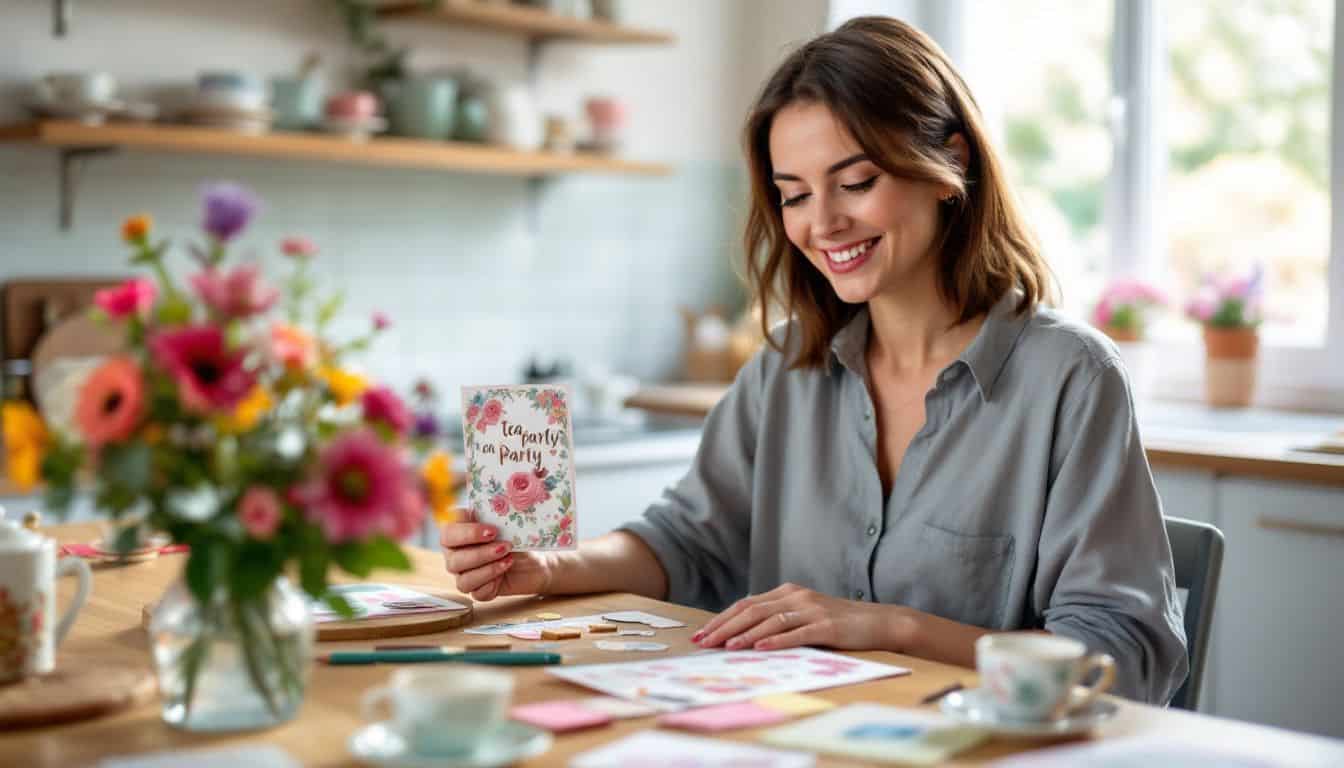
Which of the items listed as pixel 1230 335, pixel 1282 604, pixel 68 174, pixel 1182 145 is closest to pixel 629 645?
pixel 1282 604

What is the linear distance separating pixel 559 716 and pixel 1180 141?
3169 mm

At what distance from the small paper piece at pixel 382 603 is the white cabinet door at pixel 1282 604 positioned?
5.73ft

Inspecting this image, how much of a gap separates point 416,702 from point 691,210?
3487mm

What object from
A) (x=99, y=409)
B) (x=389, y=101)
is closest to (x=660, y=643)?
(x=99, y=409)

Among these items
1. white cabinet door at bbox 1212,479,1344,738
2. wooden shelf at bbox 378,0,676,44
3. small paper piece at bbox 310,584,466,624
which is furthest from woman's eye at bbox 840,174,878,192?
wooden shelf at bbox 378,0,676,44

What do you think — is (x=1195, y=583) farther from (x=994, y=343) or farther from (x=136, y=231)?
(x=136, y=231)

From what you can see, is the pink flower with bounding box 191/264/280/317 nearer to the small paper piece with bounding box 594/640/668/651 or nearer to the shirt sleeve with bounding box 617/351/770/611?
the small paper piece with bounding box 594/640/668/651

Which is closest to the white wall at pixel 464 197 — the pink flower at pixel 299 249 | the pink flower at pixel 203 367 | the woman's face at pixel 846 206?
the woman's face at pixel 846 206

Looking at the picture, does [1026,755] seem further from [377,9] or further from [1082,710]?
[377,9]

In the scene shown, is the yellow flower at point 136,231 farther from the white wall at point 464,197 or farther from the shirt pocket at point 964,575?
the white wall at point 464,197

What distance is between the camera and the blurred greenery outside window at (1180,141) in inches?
145

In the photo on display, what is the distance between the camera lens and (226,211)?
1.02 metres

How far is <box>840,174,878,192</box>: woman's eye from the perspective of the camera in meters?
1.83

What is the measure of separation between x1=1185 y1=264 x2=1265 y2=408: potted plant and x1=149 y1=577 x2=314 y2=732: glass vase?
2.84 meters
